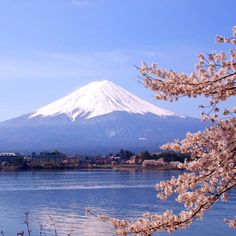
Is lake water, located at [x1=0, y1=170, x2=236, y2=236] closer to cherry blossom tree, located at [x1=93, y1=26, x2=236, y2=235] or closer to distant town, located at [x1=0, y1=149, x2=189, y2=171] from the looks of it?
cherry blossom tree, located at [x1=93, y1=26, x2=236, y2=235]

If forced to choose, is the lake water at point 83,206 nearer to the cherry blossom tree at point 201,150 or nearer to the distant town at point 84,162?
the cherry blossom tree at point 201,150

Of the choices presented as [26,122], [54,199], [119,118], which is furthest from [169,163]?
[26,122]

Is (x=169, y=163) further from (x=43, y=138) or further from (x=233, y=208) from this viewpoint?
(x=43, y=138)

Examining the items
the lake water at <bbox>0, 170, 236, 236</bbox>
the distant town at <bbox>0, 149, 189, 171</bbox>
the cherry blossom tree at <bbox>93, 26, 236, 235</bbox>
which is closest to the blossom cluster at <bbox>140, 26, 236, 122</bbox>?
the cherry blossom tree at <bbox>93, 26, 236, 235</bbox>

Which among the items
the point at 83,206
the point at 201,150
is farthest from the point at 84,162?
the point at 201,150

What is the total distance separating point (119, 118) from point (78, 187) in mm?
33872

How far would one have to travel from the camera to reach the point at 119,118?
1816 inches

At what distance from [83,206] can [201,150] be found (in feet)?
24.7

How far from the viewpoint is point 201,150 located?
57.8 inches

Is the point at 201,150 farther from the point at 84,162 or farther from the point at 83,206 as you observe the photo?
the point at 84,162

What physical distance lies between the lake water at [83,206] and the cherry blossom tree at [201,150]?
404cm

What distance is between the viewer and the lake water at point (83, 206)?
646 cm

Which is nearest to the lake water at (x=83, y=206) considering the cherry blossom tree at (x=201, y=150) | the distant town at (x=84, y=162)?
the cherry blossom tree at (x=201, y=150)

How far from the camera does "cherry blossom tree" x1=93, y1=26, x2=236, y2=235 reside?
1.36 meters
